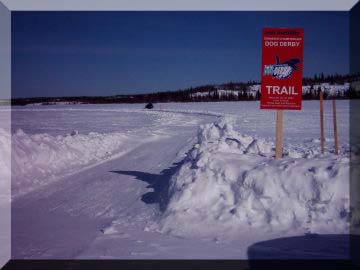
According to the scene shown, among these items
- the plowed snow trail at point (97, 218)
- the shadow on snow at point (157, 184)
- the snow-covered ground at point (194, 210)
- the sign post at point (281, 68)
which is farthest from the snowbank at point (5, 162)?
the sign post at point (281, 68)

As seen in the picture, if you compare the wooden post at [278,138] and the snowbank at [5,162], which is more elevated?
the wooden post at [278,138]

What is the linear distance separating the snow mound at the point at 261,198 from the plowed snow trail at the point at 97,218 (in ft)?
1.95

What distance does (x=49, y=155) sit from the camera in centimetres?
1222

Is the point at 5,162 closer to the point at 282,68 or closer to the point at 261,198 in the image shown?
the point at 261,198

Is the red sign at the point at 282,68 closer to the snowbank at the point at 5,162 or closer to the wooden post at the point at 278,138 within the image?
the wooden post at the point at 278,138

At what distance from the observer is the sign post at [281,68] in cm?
747

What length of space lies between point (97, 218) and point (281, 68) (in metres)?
4.45

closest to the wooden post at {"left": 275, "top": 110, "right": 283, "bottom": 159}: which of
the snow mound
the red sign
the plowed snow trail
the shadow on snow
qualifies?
the red sign

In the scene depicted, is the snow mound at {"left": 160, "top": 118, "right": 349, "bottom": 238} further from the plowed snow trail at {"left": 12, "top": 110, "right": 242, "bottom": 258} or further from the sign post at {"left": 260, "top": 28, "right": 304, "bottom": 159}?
the sign post at {"left": 260, "top": 28, "right": 304, "bottom": 159}

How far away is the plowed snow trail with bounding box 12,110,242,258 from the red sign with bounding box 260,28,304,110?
3132mm

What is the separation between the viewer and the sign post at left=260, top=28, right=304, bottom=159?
747 centimetres

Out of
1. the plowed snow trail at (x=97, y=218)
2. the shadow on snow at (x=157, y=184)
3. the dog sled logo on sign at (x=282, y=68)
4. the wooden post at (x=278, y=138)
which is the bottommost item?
the plowed snow trail at (x=97, y=218)

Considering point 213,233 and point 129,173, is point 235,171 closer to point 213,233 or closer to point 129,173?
point 213,233

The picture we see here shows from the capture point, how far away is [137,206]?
25.5 ft
